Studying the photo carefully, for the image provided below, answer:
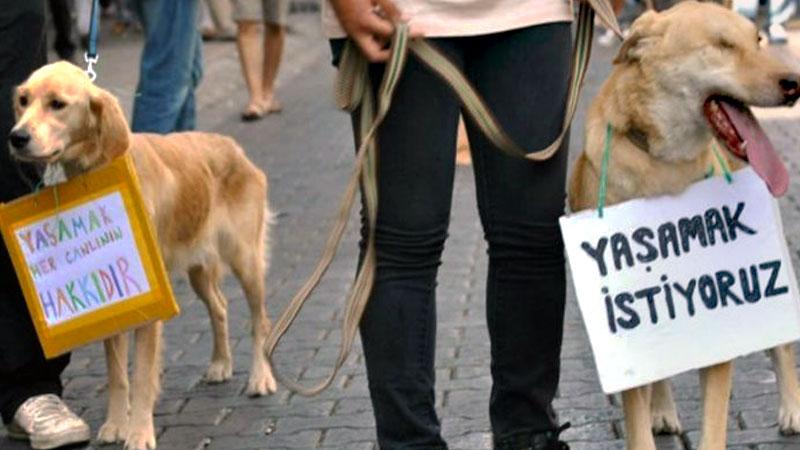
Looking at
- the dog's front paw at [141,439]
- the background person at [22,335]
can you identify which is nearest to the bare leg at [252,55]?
the background person at [22,335]

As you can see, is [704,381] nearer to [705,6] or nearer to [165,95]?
[705,6]

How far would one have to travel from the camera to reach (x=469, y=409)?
562 centimetres

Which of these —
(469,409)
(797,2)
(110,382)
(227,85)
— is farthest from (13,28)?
(797,2)

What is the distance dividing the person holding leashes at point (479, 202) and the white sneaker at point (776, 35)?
12747 mm

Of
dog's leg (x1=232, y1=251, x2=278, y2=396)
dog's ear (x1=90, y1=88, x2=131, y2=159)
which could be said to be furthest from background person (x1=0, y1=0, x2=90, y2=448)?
dog's leg (x1=232, y1=251, x2=278, y2=396)

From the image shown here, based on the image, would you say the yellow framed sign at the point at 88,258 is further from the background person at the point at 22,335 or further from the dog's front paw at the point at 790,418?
the dog's front paw at the point at 790,418

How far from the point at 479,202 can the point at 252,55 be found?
9.32 meters

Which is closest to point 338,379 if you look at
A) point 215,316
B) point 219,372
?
point 219,372

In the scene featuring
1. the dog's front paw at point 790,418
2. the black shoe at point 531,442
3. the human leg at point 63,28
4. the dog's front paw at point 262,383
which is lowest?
the human leg at point 63,28

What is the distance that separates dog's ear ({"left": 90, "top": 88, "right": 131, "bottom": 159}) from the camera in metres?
5.61

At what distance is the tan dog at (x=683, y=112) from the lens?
4.32 m

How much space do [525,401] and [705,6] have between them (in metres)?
1.05

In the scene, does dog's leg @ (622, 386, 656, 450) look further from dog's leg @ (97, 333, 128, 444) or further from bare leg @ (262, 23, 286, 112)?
bare leg @ (262, 23, 286, 112)

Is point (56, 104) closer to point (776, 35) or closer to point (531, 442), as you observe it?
point (531, 442)
